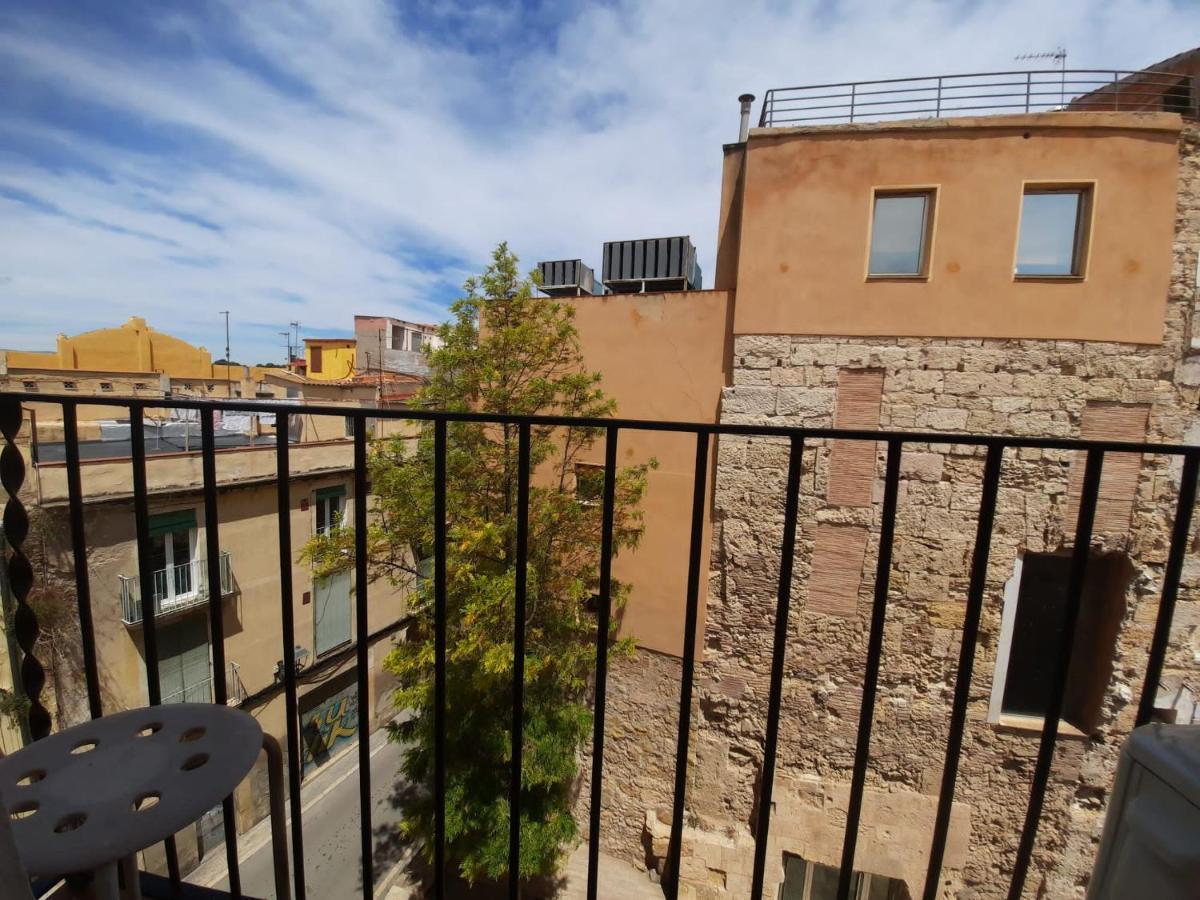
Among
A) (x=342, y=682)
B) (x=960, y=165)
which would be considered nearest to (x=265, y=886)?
(x=342, y=682)

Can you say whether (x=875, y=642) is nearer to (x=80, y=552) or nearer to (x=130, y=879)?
(x=130, y=879)

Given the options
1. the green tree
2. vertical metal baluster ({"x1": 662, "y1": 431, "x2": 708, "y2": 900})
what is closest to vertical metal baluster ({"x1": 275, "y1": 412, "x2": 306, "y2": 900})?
vertical metal baluster ({"x1": 662, "y1": 431, "x2": 708, "y2": 900})

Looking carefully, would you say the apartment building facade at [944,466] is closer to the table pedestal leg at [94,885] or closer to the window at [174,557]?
the table pedestal leg at [94,885]

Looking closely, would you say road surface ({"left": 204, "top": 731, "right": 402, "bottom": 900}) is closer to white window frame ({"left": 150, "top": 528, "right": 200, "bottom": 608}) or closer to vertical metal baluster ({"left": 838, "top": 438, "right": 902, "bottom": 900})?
white window frame ({"left": 150, "top": 528, "right": 200, "bottom": 608})

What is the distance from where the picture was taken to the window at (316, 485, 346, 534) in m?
8.71

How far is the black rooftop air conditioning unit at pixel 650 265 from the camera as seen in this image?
26.3 feet

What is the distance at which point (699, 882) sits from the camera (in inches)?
238

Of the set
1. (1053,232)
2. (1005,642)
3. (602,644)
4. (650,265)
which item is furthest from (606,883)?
(1053,232)

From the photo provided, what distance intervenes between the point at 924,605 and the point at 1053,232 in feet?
13.6

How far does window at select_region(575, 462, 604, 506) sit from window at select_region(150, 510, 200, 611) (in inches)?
218

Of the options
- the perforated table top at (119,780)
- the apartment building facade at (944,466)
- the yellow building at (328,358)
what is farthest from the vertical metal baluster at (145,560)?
the yellow building at (328,358)

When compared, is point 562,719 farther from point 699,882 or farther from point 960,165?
point 960,165

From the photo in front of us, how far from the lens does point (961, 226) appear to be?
17.0 feet

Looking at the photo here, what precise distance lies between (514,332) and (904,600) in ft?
17.4
